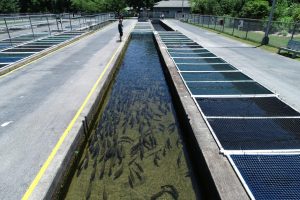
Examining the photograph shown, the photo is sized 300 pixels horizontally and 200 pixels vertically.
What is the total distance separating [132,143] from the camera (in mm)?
7164

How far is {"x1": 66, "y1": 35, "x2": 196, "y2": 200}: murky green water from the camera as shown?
546 cm

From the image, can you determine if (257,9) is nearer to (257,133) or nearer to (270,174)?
(257,133)

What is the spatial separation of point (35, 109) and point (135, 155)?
4.13 metres

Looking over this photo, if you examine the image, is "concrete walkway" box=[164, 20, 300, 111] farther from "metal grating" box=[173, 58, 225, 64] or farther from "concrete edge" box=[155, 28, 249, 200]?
"concrete edge" box=[155, 28, 249, 200]

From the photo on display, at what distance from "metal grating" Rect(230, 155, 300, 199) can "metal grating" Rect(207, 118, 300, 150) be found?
0.50m

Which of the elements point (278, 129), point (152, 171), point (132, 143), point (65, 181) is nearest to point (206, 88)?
point (278, 129)

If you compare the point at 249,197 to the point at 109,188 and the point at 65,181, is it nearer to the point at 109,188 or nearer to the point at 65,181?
A: the point at 109,188

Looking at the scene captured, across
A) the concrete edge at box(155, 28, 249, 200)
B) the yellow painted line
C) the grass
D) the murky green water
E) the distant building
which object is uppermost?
the distant building

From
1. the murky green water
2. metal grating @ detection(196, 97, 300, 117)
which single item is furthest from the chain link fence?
metal grating @ detection(196, 97, 300, 117)

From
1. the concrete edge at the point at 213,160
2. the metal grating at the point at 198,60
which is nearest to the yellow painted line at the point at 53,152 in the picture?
the concrete edge at the point at 213,160

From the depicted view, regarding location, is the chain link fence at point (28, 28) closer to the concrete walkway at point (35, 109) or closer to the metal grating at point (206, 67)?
the concrete walkway at point (35, 109)

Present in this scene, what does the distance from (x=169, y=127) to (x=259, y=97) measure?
378cm

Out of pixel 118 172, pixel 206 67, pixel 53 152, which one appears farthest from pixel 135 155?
pixel 206 67

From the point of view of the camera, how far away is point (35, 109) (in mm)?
8445
